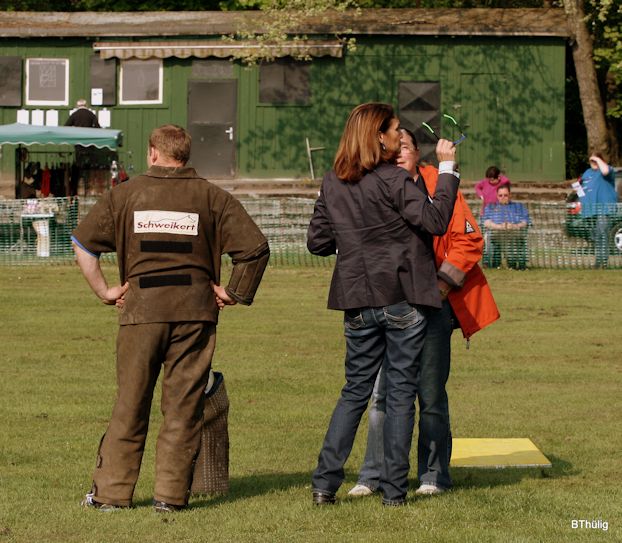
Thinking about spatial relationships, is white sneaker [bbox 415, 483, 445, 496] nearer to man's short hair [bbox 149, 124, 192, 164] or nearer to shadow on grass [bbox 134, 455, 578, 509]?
shadow on grass [bbox 134, 455, 578, 509]

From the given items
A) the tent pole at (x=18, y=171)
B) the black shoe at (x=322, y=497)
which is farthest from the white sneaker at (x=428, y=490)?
the tent pole at (x=18, y=171)

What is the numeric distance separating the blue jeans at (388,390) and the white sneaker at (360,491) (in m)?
0.38

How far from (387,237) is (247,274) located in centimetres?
75

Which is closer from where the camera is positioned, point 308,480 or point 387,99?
point 308,480

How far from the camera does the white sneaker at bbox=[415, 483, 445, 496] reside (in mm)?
7266

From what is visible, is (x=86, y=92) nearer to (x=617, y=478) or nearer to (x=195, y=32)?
(x=195, y=32)

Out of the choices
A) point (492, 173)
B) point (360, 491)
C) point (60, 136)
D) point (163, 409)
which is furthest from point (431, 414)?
point (60, 136)

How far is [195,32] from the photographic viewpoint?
3038cm

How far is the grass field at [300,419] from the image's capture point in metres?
6.48

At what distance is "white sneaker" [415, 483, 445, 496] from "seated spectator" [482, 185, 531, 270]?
567 inches

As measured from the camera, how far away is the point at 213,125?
31125 mm

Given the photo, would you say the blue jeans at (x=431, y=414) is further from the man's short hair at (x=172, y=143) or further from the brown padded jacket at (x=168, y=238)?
the man's short hair at (x=172, y=143)

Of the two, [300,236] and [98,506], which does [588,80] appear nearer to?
[300,236]

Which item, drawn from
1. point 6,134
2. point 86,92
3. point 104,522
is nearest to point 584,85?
point 86,92
